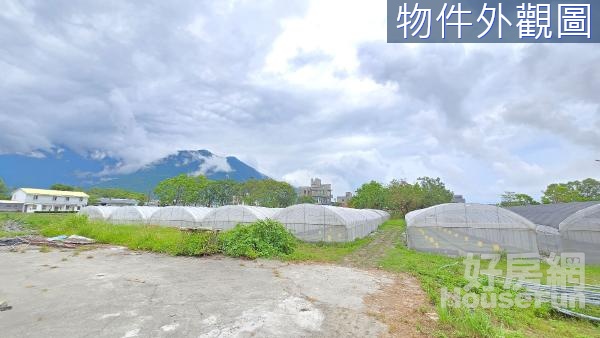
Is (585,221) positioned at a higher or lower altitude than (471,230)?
higher

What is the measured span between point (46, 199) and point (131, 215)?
204 feet

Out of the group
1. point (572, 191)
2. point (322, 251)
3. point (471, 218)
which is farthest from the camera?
point (572, 191)

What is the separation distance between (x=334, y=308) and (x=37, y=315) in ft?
20.8

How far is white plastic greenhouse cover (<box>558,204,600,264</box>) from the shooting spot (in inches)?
563

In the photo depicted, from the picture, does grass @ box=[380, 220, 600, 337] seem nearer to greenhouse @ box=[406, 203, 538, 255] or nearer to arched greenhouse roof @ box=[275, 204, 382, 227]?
greenhouse @ box=[406, 203, 538, 255]

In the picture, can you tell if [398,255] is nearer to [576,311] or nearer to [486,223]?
[486,223]

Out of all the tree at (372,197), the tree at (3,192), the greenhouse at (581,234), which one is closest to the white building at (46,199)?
the tree at (3,192)

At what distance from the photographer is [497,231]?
1575cm

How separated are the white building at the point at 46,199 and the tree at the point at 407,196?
75285 millimetres

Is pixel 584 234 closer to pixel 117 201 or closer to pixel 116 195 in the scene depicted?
pixel 117 201

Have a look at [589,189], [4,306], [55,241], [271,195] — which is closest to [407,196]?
[589,189]

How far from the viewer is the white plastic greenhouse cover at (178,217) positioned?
2591 centimetres

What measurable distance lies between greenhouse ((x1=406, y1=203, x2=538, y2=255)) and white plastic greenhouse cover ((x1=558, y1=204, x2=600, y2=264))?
1.20 meters

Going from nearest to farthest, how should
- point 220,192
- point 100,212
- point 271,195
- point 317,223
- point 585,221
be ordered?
1. point 585,221
2. point 317,223
3. point 100,212
4. point 271,195
5. point 220,192
